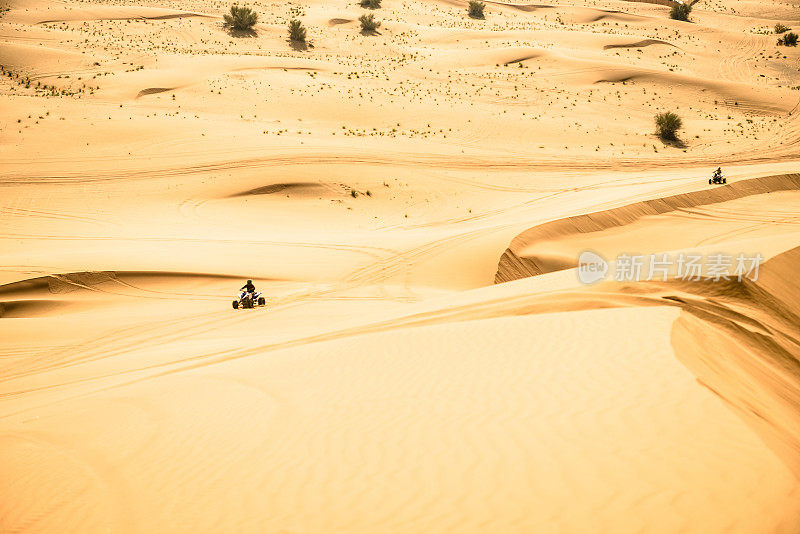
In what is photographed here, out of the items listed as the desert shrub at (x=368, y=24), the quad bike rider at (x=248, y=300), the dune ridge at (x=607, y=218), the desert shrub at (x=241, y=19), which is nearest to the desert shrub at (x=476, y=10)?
the desert shrub at (x=368, y=24)

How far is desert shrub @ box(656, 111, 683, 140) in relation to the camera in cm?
2717

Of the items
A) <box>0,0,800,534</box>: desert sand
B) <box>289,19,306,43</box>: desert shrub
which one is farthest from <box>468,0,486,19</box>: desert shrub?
<box>289,19,306,43</box>: desert shrub

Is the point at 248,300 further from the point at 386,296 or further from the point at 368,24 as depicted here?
the point at 368,24

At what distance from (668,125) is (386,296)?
2154cm

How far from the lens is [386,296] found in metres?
12.3

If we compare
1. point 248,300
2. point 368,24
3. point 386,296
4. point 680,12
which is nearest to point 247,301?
point 248,300

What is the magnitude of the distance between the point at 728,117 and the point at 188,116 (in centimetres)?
2828

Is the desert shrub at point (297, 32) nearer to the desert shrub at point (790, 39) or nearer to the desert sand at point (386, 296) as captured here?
the desert sand at point (386, 296)

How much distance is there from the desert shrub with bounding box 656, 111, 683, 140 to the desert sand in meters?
0.78

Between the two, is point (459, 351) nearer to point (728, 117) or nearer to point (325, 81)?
point (325, 81)

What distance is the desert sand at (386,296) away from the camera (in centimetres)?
402

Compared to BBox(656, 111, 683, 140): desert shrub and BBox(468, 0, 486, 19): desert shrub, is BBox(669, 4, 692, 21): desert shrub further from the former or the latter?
BBox(656, 111, 683, 140): desert shrub

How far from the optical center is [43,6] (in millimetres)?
44656

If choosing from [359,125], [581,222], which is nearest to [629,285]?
[581,222]
